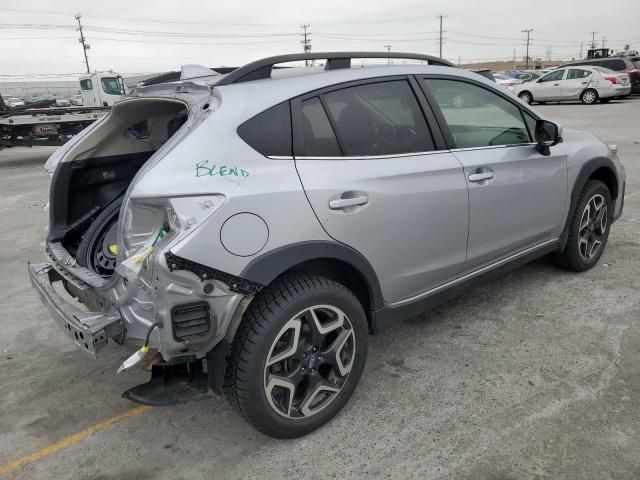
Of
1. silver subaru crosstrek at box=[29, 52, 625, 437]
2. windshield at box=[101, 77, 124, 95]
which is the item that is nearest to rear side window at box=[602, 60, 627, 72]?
windshield at box=[101, 77, 124, 95]

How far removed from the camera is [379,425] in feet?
9.00

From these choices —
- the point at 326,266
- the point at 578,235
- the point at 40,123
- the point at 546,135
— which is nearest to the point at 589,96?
the point at 40,123

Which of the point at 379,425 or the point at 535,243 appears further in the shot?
the point at 535,243

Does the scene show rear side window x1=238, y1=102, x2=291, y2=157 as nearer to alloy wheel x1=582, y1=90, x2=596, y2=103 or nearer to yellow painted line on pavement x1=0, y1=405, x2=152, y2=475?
yellow painted line on pavement x1=0, y1=405, x2=152, y2=475

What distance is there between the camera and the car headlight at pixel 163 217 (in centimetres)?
220

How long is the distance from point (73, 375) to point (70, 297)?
534 millimetres

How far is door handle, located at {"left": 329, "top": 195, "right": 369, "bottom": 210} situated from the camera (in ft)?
8.36

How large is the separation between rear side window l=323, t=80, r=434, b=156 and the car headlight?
84cm

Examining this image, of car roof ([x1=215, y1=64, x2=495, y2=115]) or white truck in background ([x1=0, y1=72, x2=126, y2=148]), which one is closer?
car roof ([x1=215, y1=64, x2=495, y2=115])

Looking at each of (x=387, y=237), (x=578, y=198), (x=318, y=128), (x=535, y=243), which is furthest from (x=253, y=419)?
(x=578, y=198)

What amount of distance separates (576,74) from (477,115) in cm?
2189

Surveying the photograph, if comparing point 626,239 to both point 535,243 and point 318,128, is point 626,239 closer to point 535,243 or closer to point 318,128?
point 535,243

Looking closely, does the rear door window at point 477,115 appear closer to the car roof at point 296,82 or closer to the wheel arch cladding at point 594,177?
the car roof at point 296,82

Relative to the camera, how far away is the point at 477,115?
3699 mm
